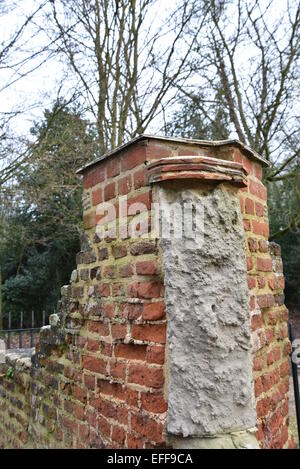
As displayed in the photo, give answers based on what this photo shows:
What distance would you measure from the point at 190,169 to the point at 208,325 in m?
0.63

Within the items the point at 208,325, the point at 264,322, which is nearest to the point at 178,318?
the point at 208,325

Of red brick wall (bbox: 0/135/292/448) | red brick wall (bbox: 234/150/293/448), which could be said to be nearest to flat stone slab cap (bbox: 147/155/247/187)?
red brick wall (bbox: 0/135/292/448)

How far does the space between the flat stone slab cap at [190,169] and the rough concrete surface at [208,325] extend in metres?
0.06

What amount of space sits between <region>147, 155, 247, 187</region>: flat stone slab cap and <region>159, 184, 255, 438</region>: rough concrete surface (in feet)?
0.18

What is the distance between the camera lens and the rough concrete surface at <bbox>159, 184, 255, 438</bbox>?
148cm

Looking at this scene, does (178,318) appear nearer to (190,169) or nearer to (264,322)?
(190,169)

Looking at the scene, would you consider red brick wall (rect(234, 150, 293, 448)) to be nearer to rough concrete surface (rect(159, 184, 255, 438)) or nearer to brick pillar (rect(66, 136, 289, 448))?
brick pillar (rect(66, 136, 289, 448))

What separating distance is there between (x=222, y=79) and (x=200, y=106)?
2.15ft

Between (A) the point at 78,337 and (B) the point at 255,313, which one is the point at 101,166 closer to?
(A) the point at 78,337

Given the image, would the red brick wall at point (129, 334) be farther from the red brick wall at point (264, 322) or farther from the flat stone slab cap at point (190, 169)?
the flat stone slab cap at point (190, 169)

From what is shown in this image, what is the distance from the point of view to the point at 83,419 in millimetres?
2018

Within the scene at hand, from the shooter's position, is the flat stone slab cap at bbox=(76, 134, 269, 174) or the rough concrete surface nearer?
the rough concrete surface

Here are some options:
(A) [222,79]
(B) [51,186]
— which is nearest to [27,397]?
(B) [51,186]

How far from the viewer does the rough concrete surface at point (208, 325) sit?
1.48m
